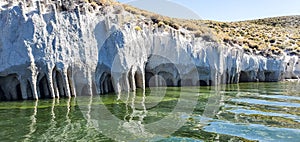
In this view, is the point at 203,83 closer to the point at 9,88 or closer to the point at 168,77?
the point at 168,77

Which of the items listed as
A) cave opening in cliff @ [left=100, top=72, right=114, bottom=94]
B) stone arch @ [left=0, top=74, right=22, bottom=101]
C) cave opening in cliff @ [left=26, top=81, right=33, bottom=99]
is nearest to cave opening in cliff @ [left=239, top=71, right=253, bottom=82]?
cave opening in cliff @ [left=100, top=72, right=114, bottom=94]

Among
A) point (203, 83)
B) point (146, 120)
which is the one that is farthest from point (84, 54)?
point (203, 83)

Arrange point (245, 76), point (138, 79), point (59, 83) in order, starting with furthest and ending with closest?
1. point (245, 76)
2. point (138, 79)
3. point (59, 83)

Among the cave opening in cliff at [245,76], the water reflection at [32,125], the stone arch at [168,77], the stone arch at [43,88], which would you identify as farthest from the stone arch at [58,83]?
the cave opening in cliff at [245,76]

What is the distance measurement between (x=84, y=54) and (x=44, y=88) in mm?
3839

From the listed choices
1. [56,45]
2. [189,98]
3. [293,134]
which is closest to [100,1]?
[56,45]

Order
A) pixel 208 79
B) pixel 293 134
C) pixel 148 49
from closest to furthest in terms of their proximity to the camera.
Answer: pixel 293 134 → pixel 148 49 → pixel 208 79

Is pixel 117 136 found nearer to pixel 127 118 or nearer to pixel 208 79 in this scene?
pixel 127 118

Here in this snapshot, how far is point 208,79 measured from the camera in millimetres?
37812

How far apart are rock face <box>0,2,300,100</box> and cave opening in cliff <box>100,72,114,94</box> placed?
0.28ft

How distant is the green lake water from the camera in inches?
505

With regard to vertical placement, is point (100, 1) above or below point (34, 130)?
above

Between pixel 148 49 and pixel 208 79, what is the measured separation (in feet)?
31.1

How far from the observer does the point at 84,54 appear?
79.2 feet
